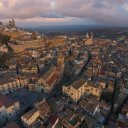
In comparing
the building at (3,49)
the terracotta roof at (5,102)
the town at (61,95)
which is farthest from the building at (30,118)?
the building at (3,49)

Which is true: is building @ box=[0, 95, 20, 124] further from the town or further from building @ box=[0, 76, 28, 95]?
building @ box=[0, 76, 28, 95]

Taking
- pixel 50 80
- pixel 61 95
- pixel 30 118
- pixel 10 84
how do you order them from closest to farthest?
pixel 30 118 → pixel 61 95 → pixel 10 84 → pixel 50 80

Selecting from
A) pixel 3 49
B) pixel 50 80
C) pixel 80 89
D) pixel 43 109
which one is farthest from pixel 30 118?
pixel 3 49

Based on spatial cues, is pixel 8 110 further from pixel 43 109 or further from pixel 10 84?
pixel 10 84

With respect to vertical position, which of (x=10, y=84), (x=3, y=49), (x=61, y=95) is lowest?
(x=61, y=95)

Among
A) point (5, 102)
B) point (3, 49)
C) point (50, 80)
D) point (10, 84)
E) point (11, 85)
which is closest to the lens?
point (5, 102)

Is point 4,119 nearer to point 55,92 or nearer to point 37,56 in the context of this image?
point 55,92

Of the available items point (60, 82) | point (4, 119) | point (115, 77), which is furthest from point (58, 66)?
point (4, 119)

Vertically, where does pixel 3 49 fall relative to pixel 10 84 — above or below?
above
